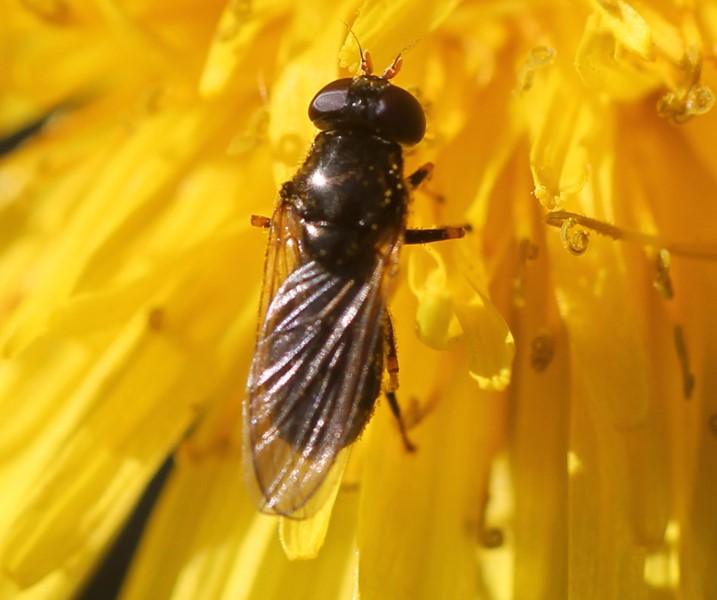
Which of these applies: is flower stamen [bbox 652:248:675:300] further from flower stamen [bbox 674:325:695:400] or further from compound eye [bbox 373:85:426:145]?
compound eye [bbox 373:85:426:145]

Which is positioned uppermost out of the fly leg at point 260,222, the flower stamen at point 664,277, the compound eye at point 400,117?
the compound eye at point 400,117

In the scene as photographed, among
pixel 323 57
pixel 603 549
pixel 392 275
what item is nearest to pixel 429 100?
pixel 323 57

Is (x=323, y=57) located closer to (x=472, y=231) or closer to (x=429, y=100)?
(x=429, y=100)

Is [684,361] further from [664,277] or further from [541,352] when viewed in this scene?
[541,352]

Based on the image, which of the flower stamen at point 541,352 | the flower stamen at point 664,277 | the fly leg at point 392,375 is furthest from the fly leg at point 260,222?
the flower stamen at point 664,277

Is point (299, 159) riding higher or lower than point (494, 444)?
higher

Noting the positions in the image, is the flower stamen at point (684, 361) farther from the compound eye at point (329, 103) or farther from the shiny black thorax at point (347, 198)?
the compound eye at point (329, 103)
